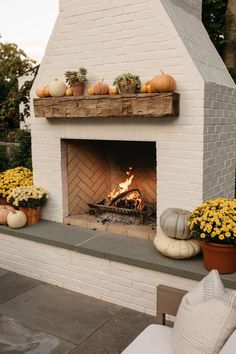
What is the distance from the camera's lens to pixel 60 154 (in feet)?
16.9

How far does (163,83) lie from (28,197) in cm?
239

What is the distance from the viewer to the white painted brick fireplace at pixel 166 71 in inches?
161

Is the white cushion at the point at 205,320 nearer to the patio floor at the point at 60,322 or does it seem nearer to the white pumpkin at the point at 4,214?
the patio floor at the point at 60,322

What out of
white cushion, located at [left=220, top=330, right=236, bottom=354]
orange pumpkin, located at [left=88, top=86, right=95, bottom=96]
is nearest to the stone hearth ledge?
white cushion, located at [left=220, top=330, right=236, bottom=354]

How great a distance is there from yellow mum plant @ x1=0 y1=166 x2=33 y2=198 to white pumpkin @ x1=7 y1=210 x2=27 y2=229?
64 cm

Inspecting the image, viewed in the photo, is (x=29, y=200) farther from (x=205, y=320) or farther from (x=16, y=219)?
(x=205, y=320)

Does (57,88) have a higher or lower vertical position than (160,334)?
higher

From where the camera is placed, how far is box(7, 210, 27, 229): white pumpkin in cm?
498

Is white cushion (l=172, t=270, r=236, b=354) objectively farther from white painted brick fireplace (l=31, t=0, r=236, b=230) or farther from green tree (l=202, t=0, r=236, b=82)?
green tree (l=202, t=0, r=236, b=82)

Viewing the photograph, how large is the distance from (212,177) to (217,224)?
1.04m

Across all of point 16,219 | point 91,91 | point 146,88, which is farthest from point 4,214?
point 146,88

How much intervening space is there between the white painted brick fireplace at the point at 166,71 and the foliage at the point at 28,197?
366 mm

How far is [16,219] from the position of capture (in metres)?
4.98

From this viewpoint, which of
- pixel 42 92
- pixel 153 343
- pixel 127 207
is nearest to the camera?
pixel 153 343
